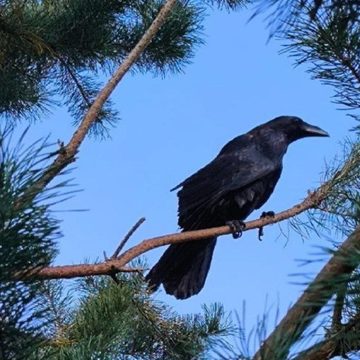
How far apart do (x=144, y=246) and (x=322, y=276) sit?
0.55 metres

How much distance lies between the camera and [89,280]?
201cm

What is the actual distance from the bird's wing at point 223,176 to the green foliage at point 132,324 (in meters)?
0.19

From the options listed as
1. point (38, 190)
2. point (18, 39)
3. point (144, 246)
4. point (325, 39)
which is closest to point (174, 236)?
point (144, 246)

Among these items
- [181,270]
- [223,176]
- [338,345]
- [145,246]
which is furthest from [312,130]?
[338,345]

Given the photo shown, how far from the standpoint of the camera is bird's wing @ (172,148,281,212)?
69.4 inches

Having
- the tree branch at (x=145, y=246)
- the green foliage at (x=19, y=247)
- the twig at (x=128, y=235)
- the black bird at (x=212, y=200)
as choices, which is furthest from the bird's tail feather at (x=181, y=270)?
the green foliage at (x=19, y=247)

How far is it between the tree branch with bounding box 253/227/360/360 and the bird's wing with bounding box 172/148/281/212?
3.93 feet

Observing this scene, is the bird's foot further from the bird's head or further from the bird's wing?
the bird's head

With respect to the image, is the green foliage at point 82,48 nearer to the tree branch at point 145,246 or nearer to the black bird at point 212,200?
the black bird at point 212,200

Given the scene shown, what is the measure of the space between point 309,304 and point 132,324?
4.48 ft

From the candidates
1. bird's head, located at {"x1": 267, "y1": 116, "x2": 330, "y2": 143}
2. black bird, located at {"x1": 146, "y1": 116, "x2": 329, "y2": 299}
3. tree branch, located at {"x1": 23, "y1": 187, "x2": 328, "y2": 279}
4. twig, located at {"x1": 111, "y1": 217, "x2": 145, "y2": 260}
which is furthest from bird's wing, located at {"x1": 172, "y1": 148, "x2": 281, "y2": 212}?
twig, located at {"x1": 111, "y1": 217, "x2": 145, "y2": 260}

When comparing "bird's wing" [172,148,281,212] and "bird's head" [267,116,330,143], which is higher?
"bird's head" [267,116,330,143]

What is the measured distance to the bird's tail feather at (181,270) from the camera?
1744mm

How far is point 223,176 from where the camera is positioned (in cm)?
182
